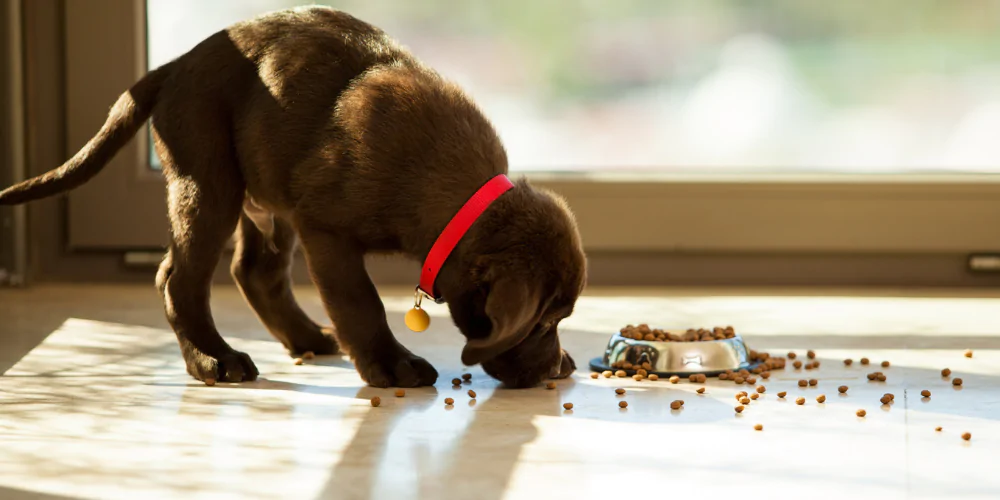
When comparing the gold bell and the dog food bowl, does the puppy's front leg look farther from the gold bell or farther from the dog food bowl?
the dog food bowl

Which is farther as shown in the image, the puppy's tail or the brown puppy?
the puppy's tail

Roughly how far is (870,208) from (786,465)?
113 inches

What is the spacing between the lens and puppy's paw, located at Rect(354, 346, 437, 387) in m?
2.82

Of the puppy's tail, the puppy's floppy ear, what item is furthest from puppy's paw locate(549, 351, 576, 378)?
the puppy's tail

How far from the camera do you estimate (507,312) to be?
8.33ft

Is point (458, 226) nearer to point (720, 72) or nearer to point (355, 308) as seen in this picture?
point (355, 308)

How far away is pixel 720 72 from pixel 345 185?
8.32 ft

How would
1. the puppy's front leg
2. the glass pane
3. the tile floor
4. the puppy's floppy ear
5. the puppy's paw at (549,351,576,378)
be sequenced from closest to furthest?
the tile floor, the puppy's floppy ear, the puppy's front leg, the puppy's paw at (549,351,576,378), the glass pane

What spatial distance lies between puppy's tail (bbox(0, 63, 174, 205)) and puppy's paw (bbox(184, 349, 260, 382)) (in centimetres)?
51

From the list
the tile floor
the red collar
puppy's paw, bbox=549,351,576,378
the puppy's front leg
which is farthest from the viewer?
puppy's paw, bbox=549,351,576,378

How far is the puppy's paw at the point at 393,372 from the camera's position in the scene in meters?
2.82

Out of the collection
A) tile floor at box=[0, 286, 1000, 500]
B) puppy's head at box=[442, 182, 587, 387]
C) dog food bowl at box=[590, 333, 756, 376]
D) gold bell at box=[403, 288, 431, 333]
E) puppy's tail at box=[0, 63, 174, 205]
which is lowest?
tile floor at box=[0, 286, 1000, 500]

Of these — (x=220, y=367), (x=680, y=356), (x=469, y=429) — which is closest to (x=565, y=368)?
(x=680, y=356)

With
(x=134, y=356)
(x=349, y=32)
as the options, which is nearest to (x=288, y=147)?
(x=349, y=32)
